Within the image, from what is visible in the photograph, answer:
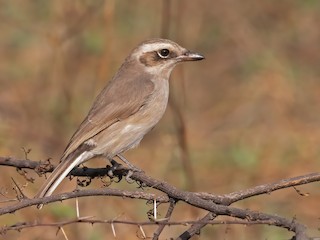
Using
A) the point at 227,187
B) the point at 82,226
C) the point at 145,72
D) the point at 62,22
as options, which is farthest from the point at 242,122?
the point at 145,72

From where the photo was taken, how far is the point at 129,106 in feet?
19.5

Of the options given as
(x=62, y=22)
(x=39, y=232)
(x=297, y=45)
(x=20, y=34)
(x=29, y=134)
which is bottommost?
(x=39, y=232)

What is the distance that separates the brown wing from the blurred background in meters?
1.26

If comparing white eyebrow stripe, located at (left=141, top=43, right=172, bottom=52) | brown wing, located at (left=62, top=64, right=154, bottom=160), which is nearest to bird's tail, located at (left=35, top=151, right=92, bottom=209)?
brown wing, located at (left=62, top=64, right=154, bottom=160)

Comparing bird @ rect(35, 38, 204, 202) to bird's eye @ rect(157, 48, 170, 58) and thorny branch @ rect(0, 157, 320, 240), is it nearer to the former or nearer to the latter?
bird's eye @ rect(157, 48, 170, 58)

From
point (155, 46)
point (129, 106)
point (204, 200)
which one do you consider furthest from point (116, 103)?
point (204, 200)

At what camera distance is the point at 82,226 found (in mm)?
7750

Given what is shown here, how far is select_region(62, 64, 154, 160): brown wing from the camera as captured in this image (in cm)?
568

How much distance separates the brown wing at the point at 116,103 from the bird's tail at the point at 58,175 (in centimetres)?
30

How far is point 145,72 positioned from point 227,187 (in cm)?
281

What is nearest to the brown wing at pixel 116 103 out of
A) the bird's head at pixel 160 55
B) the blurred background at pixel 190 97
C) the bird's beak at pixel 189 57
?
the bird's head at pixel 160 55

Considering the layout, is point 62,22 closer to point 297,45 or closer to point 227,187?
point 227,187

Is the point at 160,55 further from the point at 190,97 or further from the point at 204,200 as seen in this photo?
the point at 190,97

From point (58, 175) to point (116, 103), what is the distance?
3.85 ft
